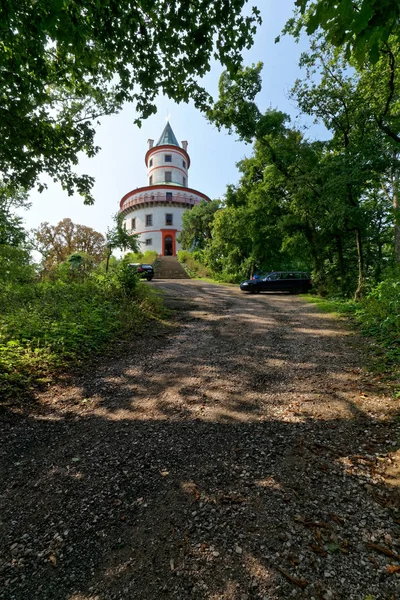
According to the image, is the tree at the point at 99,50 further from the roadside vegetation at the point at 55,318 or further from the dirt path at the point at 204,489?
the dirt path at the point at 204,489

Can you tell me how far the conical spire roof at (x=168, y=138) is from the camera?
1881 inches

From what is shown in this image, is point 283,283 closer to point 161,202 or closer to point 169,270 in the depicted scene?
point 169,270

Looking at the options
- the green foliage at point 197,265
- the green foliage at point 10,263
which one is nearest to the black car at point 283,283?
the green foliage at point 197,265

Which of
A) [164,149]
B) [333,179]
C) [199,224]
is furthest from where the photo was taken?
[164,149]

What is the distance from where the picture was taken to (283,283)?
1772cm

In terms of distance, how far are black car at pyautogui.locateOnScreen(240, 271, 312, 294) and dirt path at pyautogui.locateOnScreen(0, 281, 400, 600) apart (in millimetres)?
13023

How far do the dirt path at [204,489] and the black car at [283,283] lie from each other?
42.7 feet

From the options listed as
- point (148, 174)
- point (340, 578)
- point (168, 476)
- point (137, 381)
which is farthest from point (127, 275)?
point (148, 174)

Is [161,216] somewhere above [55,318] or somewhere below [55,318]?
above

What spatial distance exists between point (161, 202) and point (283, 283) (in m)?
30.2

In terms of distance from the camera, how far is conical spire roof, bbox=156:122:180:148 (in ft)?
157

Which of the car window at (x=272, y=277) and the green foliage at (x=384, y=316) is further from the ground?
the car window at (x=272, y=277)

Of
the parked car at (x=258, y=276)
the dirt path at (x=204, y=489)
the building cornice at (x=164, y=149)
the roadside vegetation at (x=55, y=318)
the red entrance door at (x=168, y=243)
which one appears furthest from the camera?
the building cornice at (x=164, y=149)

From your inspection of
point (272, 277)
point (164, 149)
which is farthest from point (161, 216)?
point (272, 277)
